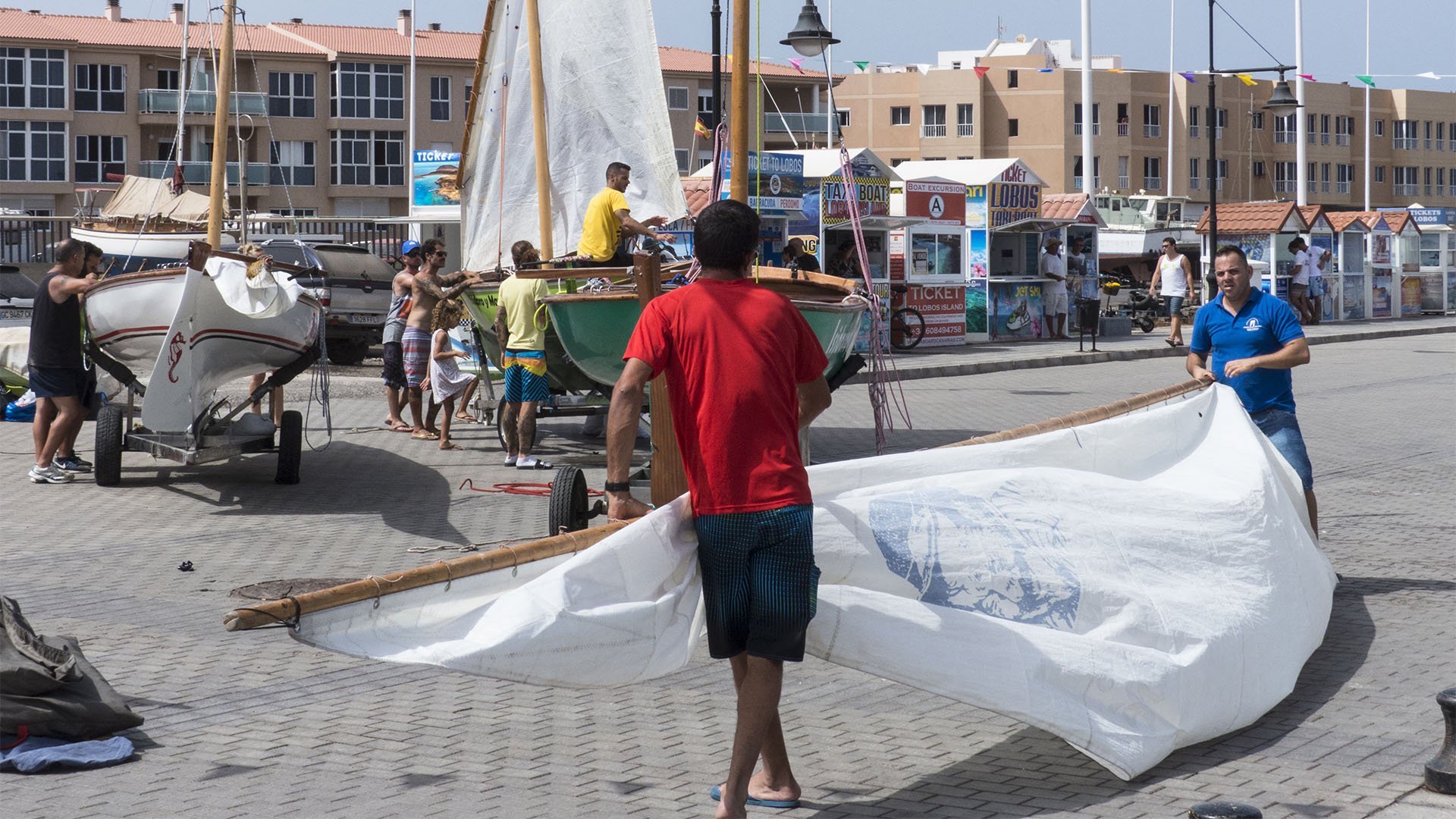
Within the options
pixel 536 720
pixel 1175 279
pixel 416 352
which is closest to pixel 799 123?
pixel 1175 279

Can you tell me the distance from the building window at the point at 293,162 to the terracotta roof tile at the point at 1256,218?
45913 mm

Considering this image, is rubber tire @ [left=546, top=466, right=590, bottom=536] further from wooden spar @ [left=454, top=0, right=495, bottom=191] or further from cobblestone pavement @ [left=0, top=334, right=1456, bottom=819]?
wooden spar @ [left=454, top=0, right=495, bottom=191]

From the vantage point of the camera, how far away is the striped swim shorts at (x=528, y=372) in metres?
12.3

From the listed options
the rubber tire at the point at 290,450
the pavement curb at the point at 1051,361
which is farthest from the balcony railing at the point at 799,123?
the rubber tire at the point at 290,450

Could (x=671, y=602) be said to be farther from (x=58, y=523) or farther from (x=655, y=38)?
(x=655, y=38)

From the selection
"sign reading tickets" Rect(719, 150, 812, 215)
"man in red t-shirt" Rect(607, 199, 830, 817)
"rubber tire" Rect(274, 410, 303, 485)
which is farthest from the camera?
"sign reading tickets" Rect(719, 150, 812, 215)

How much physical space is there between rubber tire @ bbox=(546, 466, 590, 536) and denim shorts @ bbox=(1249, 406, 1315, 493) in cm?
379

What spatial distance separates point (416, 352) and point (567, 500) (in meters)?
6.00

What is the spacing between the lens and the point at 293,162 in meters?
72.6

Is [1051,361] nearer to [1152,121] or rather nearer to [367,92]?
[367,92]

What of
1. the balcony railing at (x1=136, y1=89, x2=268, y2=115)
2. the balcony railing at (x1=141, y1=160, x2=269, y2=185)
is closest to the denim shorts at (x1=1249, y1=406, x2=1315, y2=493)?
the balcony railing at (x1=141, y1=160, x2=269, y2=185)

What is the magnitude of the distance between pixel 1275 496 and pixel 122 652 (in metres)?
4.94

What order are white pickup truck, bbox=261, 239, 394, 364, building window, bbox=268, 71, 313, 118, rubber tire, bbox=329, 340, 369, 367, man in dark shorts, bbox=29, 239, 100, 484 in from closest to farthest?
man in dark shorts, bbox=29, 239, 100, 484 → white pickup truck, bbox=261, 239, 394, 364 → rubber tire, bbox=329, 340, 369, 367 → building window, bbox=268, 71, 313, 118

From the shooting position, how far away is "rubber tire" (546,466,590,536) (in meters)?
9.23
